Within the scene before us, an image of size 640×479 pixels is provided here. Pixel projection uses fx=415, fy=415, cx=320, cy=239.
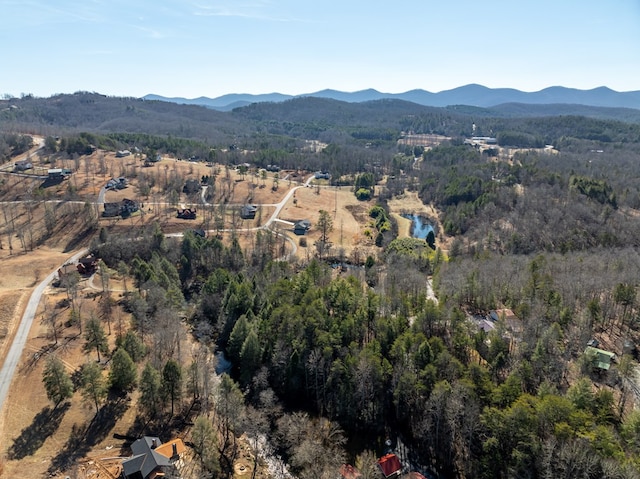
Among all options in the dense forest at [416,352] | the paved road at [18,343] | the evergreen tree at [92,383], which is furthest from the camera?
the paved road at [18,343]

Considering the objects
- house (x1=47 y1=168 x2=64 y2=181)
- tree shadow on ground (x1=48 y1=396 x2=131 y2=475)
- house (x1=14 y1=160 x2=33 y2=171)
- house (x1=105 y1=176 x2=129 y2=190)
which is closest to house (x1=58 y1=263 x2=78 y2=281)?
tree shadow on ground (x1=48 y1=396 x2=131 y2=475)

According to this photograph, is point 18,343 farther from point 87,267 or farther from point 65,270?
point 65,270

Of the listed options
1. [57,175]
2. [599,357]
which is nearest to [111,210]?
[57,175]

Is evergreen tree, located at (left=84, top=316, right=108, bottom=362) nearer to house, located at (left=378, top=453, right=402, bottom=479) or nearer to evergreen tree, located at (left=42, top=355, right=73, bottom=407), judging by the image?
evergreen tree, located at (left=42, top=355, right=73, bottom=407)

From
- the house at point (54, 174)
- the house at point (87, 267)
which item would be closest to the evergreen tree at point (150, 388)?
the house at point (87, 267)

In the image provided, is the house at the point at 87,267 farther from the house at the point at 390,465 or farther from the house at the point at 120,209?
the house at the point at 390,465
